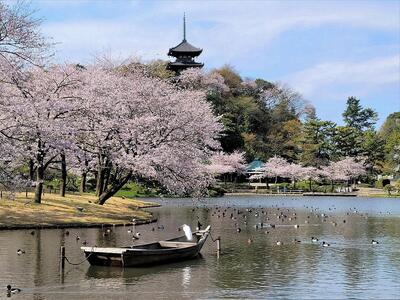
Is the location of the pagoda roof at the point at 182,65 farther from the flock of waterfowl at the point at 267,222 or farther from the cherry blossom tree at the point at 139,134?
the cherry blossom tree at the point at 139,134

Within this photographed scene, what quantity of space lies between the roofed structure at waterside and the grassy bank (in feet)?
Answer: 250

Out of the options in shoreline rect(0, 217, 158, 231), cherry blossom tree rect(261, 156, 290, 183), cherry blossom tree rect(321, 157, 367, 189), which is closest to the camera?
shoreline rect(0, 217, 158, 231)

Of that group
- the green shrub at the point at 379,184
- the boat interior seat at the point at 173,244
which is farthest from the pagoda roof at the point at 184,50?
the boat interior seat at the point at 173,244

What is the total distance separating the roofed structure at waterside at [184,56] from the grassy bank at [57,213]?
2999 inches

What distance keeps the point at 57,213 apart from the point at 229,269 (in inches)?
653

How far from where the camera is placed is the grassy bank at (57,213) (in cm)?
3258

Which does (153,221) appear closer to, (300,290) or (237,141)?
(300,290)

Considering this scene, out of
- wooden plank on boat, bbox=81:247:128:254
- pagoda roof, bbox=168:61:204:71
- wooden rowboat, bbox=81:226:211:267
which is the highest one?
pagoda roof, bbox=168:61:204:71

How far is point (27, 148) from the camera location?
3553 centimetres

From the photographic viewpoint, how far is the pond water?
17.9 metres

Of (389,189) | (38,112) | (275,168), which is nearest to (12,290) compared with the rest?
(38,112)

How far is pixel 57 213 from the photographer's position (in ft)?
115

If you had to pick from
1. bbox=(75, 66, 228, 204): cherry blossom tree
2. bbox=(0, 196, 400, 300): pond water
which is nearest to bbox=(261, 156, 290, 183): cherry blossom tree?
bbox=(75, 66, 228, 204): cherry blossom tree

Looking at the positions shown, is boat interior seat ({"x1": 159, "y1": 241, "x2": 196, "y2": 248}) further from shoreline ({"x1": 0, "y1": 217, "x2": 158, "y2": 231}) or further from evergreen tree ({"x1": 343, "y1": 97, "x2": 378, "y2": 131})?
evergreen tree ({"x1": 343, "y1": 97, "x2": 378, "y2": 131})
